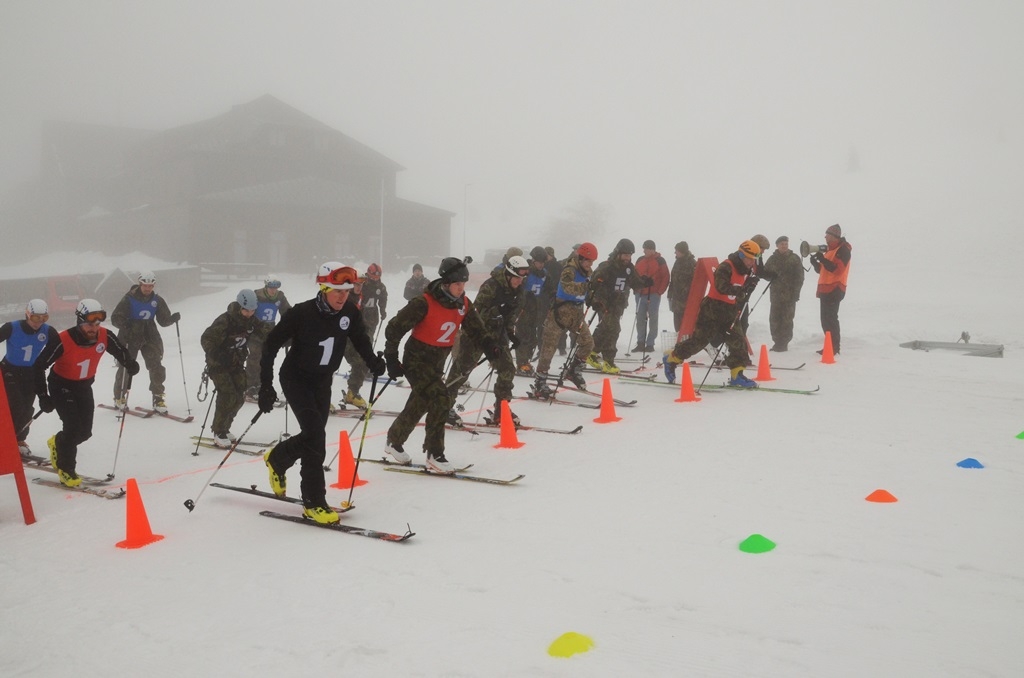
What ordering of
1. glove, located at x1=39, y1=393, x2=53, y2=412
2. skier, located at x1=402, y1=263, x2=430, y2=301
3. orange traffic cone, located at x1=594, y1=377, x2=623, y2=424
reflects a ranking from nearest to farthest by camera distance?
glove, located at x1=39, y1=393, x2=53, y2=412 → orange traffic cone, located at x1=594, y1=377, x2=623, y2=424 → skier, located at x1=402, y1=263, x2=430, y2=301

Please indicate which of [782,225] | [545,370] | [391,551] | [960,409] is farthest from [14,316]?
[782,225]

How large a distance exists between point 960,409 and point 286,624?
874 centimetres

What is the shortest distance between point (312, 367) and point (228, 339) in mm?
4091

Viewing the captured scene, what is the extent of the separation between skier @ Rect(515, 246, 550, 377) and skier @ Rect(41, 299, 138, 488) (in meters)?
6.53

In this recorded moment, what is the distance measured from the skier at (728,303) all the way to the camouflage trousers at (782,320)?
12.3 feet

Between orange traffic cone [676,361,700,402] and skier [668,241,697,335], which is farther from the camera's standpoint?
skier [668,241,697,335]

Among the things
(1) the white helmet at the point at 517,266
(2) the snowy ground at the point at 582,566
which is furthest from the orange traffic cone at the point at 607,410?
(1) the white helmet at the point at 517,266

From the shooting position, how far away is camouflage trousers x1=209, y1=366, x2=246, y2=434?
9.45 metres

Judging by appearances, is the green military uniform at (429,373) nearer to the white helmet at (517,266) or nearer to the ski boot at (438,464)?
the ski boot at (438,464)

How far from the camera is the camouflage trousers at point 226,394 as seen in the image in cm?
945

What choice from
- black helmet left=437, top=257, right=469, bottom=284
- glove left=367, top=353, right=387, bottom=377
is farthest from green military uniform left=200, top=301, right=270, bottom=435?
glove left=367, top=353, right=387, bottom=377

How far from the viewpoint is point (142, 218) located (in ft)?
160

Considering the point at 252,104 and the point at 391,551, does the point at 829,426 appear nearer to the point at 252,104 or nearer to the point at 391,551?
the point at 391,551

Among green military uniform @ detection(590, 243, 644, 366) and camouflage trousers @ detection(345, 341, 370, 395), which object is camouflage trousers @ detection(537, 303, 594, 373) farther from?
camouflage trousers @ detection(345, 341, 370, 395)
